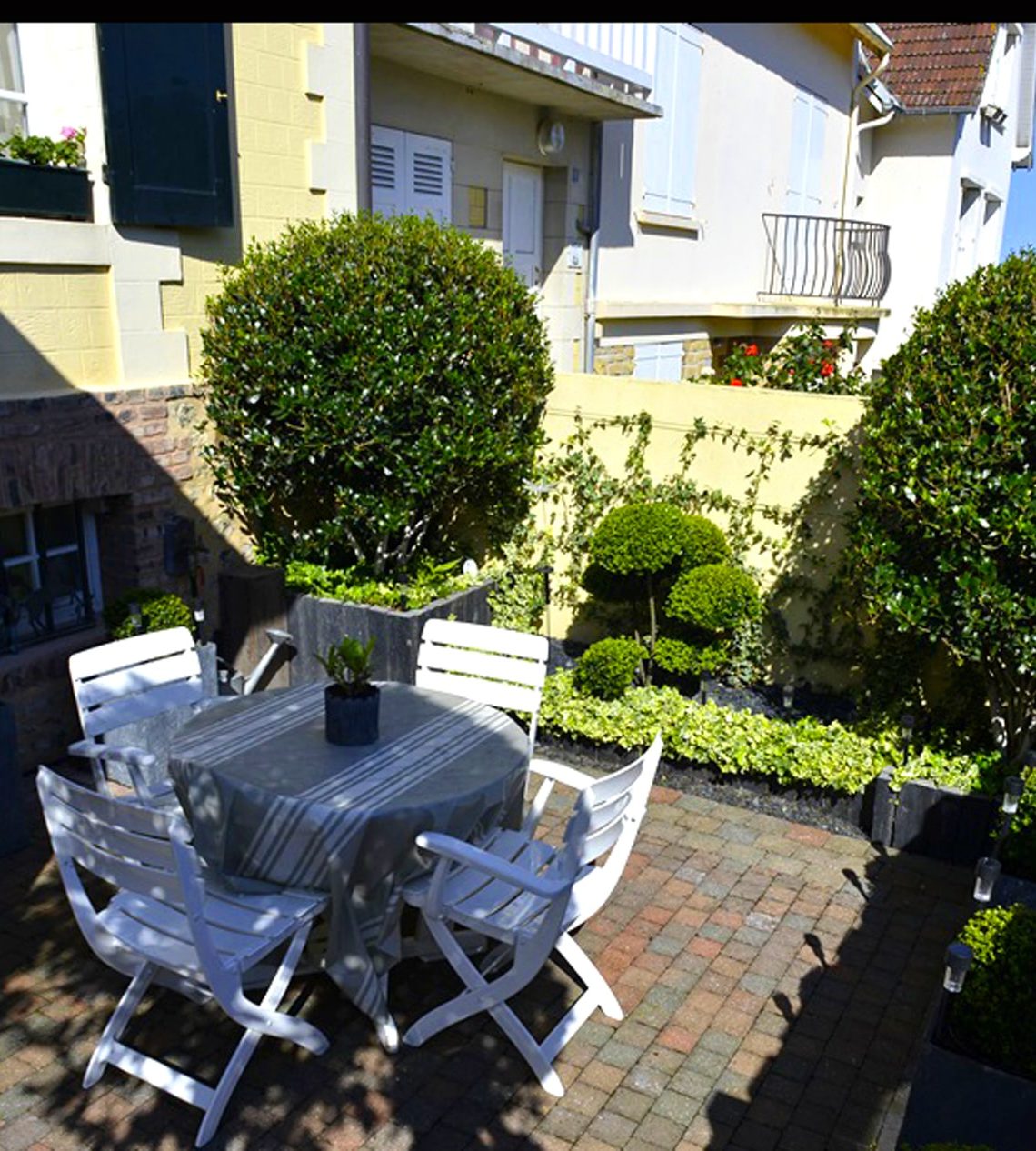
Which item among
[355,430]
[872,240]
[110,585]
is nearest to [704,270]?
[872,240]

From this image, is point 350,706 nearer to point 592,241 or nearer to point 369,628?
point 369,628

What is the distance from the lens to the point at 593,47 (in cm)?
919

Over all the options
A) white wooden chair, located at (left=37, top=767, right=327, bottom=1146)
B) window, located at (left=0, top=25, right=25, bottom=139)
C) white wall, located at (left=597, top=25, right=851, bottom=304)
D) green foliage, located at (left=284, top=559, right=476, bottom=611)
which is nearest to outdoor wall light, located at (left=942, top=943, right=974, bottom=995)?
white wooden chair, located at (left=37, top=767, right=327, bottom=1146)

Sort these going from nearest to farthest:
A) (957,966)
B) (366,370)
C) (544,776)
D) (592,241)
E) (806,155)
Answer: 1. (957,966)
2. (544,776)
3. (366,370)
4. (592,241)
5. (806,155)

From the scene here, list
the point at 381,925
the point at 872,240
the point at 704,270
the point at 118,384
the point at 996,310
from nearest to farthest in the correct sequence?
the point at 381,925, the point at 996,310, the point at 118,384, the point at 704,270, the point at 872,240

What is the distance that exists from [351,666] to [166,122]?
13.1 feet

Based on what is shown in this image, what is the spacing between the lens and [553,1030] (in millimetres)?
4207

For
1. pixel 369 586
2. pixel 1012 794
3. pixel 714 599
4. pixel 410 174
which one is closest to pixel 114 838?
pixel 1012 794

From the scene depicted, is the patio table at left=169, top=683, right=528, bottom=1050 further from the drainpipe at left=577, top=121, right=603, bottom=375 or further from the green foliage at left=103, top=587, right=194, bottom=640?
the drainpipe at left=577, top=121, right=603, bottom=375

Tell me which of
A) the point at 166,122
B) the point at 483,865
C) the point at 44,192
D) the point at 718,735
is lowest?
the point at 718,735

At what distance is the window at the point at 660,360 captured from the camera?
40.7 feet

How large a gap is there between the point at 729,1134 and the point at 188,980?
2015 millimetres

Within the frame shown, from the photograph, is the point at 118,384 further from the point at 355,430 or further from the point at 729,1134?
the point at 729,1134

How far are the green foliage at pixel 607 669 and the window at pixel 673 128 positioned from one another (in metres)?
6.75
